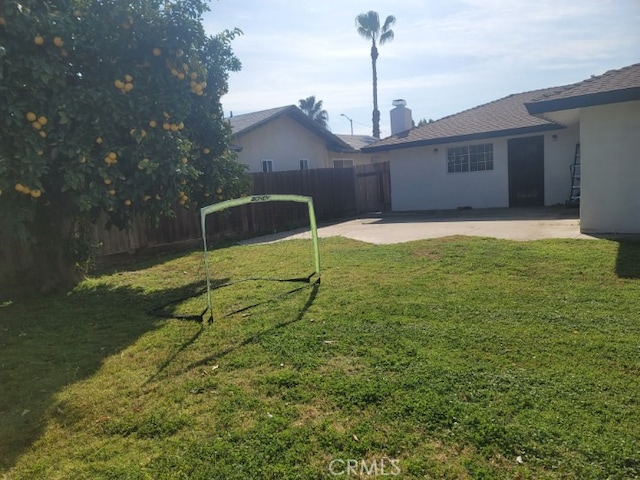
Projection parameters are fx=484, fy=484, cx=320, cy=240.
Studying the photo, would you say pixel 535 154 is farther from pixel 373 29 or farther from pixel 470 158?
pixel 373 29

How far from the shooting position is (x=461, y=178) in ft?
58.1

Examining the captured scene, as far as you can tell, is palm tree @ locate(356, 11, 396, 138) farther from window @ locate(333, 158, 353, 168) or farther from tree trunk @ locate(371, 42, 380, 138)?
window @ locate(333, 158, 353, 168)

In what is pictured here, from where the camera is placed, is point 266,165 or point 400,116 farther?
point 400,116

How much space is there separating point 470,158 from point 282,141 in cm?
767

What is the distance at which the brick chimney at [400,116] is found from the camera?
26.3 metres

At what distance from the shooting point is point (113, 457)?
2.99m

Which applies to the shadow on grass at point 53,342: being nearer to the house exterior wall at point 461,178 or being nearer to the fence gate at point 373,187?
the house exterior wall at point 461,178

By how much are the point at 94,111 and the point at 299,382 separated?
4204 mm

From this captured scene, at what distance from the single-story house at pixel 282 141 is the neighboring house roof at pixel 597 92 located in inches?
414

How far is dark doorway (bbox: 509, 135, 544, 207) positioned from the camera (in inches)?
637
